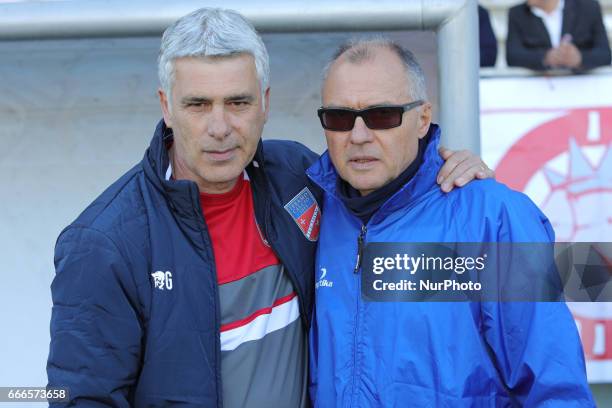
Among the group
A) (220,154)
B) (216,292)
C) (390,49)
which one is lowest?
(216,292)

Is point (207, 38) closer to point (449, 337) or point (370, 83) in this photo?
point (370, 83)

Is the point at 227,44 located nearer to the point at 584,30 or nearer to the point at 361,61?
the point at 361,61

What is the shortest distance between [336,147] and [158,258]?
467 millimetres

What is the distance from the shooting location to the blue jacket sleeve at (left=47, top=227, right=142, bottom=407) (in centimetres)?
184

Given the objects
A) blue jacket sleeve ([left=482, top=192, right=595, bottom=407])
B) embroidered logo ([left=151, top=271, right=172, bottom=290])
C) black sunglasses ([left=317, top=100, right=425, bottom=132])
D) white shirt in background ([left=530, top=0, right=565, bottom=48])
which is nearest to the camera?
blue jacket sleeve ([left=482, top=192, right=595, bottom=407])

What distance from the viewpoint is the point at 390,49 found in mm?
2061

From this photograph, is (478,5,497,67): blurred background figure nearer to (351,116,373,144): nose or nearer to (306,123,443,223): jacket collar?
(306,123,443,223): jacket collar

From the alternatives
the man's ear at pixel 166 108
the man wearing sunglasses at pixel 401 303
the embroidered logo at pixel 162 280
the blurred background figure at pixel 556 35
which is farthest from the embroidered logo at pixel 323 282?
the blurred background figure at pixel 556 35

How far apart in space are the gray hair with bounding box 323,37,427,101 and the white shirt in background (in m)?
2.22

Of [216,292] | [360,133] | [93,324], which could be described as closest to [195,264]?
[216,292]

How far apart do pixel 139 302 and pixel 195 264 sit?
0.14 meters

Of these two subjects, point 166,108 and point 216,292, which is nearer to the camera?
point 216,292

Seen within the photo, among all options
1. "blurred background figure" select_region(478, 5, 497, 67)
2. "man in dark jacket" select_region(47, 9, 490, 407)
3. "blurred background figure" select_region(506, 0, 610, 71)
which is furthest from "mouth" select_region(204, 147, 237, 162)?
"blurred background figure" select_region(478, 5, 497, 67)

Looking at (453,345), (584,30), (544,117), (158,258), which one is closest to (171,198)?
(158,258)
